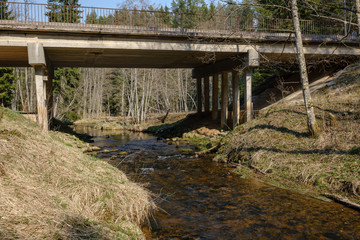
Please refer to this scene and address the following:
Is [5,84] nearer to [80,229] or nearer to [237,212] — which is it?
[237,212]

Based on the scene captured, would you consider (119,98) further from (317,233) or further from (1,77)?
(317,233)

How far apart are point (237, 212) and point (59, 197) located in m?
3.95

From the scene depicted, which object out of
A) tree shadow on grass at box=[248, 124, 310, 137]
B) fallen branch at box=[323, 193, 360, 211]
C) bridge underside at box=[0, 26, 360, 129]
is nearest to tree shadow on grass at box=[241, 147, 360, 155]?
tree shadow on grass at box=[248, 124, 310, 137]

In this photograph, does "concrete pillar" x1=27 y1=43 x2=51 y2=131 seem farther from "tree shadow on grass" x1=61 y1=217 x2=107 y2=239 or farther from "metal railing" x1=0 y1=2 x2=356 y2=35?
"tree shadow on grass" x1=61 y1=217 x2=107 y2=239

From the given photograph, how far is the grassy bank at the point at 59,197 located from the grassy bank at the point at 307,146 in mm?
4857

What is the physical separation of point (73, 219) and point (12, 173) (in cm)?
186

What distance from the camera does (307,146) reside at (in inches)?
394

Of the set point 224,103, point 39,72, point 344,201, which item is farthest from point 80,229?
point 224,103

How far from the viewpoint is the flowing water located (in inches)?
221

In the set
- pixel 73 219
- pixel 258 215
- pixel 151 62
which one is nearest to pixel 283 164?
pixel 258 215

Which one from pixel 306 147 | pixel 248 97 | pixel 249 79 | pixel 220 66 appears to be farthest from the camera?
pixel 220 66

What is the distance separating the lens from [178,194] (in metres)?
8.16

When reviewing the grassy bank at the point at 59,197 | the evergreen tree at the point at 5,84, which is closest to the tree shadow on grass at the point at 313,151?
the grassy bank at the point at 59,197

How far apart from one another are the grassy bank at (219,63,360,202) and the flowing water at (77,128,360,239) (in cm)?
85
